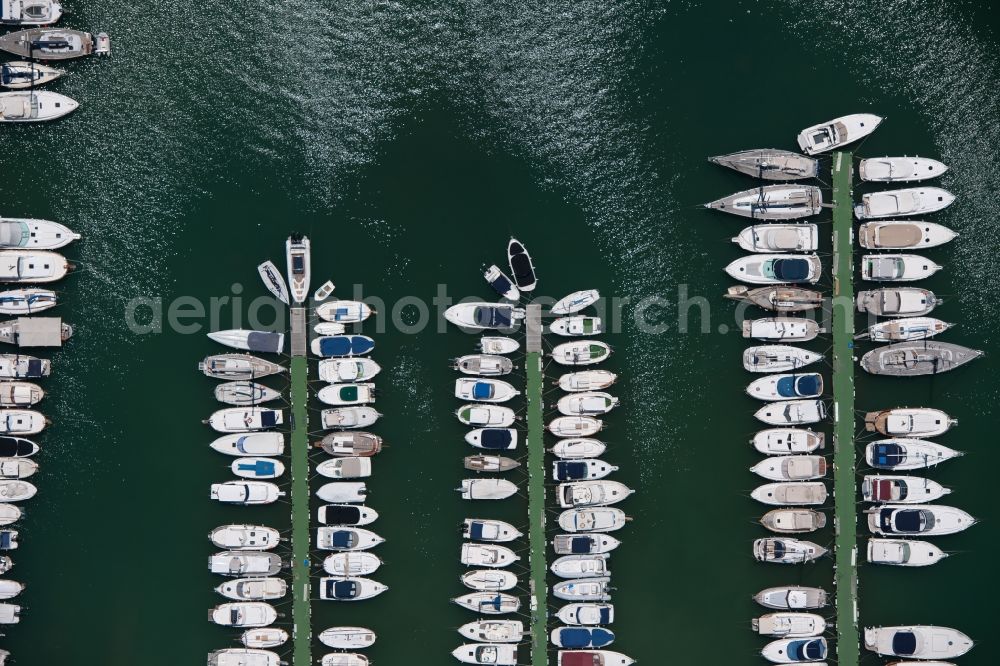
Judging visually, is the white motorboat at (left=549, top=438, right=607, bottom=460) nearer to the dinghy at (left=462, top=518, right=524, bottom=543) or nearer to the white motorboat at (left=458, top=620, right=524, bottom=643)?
the dinghy at (left=462, top=518, right=524, bottom=543)

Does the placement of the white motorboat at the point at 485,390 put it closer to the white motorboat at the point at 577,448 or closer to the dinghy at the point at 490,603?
the white motorboat at the point at 577,448

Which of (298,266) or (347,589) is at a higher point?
(298,266)

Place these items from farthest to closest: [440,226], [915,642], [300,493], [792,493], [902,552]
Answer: [440,226] < [300,493] < [792,493] < [902,552] < [915,642]

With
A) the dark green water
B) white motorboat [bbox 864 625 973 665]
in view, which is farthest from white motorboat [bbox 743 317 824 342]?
white motorboat [bbox 864 625 973 665]

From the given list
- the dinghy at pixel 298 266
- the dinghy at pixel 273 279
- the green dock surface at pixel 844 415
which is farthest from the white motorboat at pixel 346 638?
the green dock surface at pixel 844 415

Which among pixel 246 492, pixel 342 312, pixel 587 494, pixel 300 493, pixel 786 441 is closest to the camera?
pixel 786 441

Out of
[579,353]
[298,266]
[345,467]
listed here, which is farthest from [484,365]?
[298,266]

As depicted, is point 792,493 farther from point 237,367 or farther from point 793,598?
point 237,367
